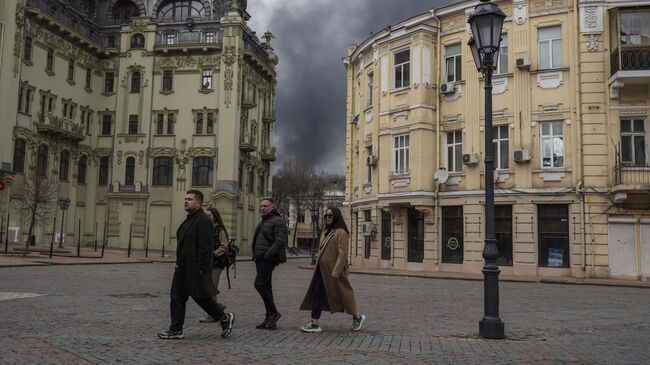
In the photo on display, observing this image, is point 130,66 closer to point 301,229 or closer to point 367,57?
point 367,57

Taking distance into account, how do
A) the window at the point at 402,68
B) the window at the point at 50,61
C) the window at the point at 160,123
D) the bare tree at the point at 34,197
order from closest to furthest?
the window at the point at 402,68 → the bare tree at the point at 34,197 → the window at the point at 50,61 → the window at the point at 160,123

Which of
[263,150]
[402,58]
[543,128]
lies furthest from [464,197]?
[263,150]

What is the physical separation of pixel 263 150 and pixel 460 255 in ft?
100

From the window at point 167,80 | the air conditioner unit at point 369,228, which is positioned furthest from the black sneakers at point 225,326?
the window at point 167,80

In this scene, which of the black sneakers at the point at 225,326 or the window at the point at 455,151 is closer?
the black sneakers at the point at 225,326

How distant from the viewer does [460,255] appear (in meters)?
27.1

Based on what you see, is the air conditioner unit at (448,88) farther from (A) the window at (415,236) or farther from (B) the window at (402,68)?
(A) the window at (415,236)

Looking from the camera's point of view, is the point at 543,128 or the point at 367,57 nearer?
the point at 543,128

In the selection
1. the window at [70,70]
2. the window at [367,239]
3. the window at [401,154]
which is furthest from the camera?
the window at [70,70]

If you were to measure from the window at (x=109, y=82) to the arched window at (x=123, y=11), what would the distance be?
4891 mm

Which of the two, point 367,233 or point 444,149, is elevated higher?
point 444,149

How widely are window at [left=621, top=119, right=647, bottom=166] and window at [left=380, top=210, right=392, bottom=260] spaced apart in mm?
10513

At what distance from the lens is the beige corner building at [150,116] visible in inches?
1827

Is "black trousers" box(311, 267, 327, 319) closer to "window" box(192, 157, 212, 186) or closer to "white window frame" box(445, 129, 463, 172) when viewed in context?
"white window frame" box(445, 129, 463, 172)
